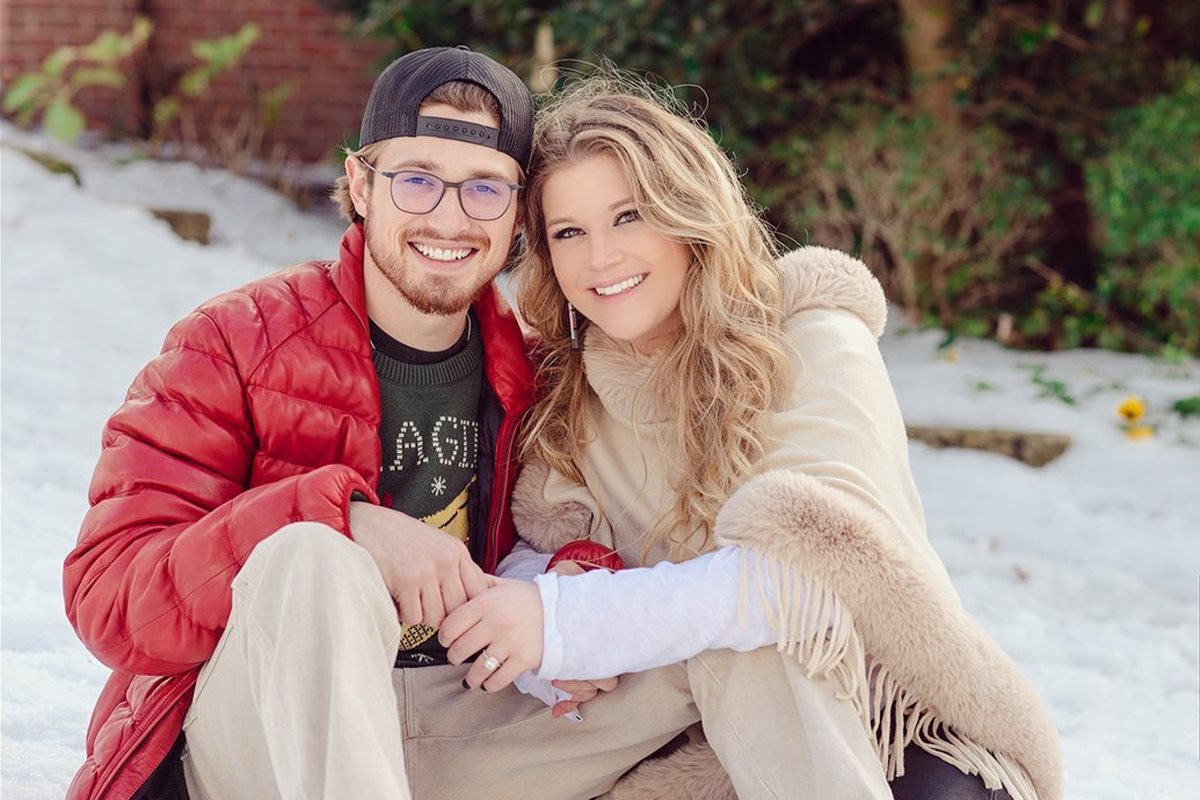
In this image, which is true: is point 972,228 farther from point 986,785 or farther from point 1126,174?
point 986,785

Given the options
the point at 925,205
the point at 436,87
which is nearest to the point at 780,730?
the point at 436,87

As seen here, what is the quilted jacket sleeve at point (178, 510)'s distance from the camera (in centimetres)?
201

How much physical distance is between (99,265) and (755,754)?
4525 millimetres

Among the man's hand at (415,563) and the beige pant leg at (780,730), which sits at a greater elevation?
the man's hand at (415,563)

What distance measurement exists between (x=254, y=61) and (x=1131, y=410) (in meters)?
5.23

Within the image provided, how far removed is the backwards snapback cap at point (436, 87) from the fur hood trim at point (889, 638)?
0.85 metres

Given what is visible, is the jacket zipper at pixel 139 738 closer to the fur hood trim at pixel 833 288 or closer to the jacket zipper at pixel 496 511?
the jacket zipper at pixel 496 511

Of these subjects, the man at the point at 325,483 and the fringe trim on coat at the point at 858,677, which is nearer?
the man at the point at 325,483

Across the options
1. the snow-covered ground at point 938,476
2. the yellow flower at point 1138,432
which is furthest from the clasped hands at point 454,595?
the yellow flower at point 1138,432

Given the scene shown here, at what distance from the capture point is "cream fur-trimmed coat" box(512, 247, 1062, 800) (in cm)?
215

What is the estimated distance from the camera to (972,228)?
21.0 feet

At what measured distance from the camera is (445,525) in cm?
259

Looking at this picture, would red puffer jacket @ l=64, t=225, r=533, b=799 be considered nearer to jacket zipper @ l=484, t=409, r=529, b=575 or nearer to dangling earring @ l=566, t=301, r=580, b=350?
jacket zipper @ l=484, t=409, r=529, b=575

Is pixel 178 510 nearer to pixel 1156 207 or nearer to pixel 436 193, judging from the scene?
pixel 436 193
